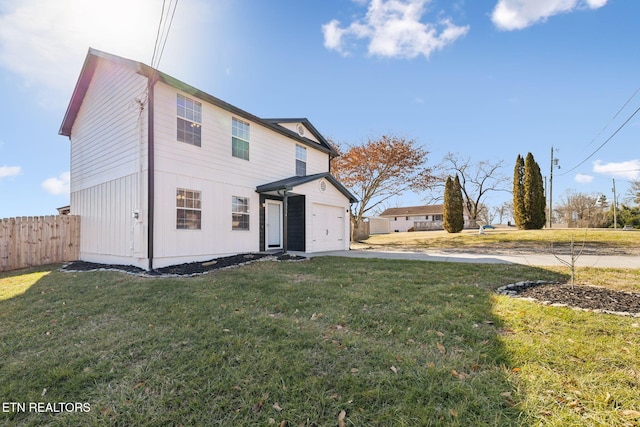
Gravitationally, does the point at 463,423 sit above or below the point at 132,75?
below

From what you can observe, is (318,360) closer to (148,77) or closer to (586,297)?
(586,297)

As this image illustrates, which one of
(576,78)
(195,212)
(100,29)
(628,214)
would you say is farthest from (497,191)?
(100,29)

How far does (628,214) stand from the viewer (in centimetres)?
2939

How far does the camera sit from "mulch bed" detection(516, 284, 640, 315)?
161 inches

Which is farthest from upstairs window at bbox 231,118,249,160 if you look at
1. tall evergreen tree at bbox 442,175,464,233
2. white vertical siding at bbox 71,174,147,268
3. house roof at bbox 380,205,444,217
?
house roof at bbox 380,205,444,217

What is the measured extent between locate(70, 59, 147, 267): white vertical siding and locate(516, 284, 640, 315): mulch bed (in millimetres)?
9186

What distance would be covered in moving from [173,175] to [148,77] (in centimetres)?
272

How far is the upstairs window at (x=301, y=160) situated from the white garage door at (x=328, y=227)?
1991 millimetres

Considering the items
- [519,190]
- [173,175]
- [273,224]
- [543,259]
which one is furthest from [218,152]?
[519,190]

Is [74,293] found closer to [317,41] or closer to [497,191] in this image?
[317,41]

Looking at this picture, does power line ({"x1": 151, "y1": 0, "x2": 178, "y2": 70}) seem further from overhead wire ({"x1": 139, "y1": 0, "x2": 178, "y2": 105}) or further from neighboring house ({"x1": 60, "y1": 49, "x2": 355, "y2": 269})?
neighboring house ({"x1": 60, "y1": 49, "x2": 355, "y2": 269})

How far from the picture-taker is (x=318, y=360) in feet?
9.16

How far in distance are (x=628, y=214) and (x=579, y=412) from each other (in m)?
41.0

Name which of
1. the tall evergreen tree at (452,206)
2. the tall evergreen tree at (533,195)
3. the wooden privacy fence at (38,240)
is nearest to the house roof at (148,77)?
the wooden privacy fence at (38,240)
